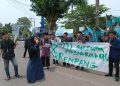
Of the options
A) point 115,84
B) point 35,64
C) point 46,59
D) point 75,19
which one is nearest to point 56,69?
point 46,59

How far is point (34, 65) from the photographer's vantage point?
1166cm

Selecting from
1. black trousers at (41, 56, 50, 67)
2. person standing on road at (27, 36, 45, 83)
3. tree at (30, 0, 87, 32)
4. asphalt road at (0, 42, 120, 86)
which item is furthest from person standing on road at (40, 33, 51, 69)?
tree at (30, 0, 87, 32)

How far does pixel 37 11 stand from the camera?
46.2m

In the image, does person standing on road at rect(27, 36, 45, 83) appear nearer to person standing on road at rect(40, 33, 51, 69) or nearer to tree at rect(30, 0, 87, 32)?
person standing on road at rect(40, 33, 51, 69)

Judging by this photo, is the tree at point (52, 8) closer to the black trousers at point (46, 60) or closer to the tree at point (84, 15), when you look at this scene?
the tree at point (84, 15)

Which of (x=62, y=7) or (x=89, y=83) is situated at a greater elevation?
(x=62, y=7)

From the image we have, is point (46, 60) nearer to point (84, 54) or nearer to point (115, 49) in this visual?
point (84, 54)

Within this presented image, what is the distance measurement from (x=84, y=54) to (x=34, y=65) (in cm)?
278

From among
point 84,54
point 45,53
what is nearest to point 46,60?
point 45,53

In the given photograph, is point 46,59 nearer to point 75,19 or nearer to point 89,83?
point 89,83

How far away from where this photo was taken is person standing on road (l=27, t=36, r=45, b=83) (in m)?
11.5

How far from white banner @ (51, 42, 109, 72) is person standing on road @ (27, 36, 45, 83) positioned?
225cm

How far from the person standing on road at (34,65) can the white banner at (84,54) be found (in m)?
2.25

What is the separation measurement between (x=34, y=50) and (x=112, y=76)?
9.33 ft
